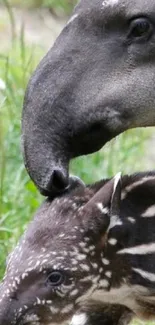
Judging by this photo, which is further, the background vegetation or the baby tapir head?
the background vegetation

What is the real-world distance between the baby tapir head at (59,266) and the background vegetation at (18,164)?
54.3 inches

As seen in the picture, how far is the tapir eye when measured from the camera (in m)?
5.66

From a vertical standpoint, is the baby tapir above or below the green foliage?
above

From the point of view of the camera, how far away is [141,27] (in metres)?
5.66

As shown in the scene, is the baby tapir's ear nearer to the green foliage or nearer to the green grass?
the green grass

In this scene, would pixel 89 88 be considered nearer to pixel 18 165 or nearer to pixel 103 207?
pixel 103 207

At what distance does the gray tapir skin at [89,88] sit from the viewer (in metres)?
5.41

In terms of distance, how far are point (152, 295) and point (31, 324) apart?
44cm

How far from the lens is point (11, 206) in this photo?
7168mm

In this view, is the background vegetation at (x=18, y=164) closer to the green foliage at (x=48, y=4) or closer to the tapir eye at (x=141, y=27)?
the tapir eye at (x=141, y=27)

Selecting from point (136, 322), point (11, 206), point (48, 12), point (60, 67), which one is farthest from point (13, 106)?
point (48, 12)

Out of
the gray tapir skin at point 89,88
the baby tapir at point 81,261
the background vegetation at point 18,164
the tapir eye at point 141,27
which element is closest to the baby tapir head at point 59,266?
the baby tapir at point 81,261

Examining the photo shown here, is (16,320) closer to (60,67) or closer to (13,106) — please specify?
(60,67)

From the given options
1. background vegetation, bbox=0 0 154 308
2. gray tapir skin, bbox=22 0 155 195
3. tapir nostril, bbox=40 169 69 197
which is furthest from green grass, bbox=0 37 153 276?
tapir nostril, bbox=40 169 69 197
